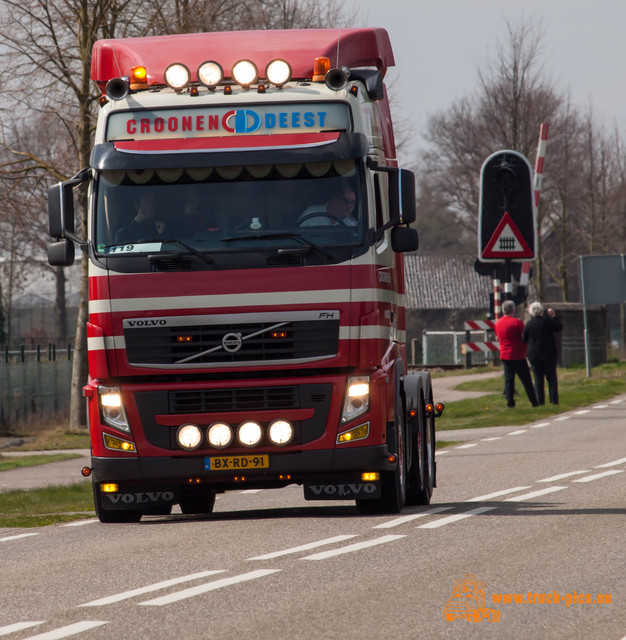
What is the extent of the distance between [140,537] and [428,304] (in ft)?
244

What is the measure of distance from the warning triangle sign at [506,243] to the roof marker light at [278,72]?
28.0ft

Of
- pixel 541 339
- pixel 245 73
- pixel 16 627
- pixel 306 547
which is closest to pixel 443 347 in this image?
pixel 541 339

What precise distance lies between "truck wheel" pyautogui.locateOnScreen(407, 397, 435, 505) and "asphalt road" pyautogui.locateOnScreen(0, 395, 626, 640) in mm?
190

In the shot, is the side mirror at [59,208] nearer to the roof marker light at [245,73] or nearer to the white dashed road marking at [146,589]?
the roof marker light at [245,73]

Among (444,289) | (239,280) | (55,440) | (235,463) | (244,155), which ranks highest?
(444,289)

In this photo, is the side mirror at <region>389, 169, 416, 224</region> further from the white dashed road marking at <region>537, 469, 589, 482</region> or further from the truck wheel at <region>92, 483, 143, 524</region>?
the white dashed road marking at <region>537, 469, 589, 482</region>

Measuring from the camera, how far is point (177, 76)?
1116 cm

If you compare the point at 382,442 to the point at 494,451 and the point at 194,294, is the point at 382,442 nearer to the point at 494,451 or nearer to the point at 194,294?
the point at 194,294

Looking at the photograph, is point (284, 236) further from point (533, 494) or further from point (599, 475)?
point (599, 475)

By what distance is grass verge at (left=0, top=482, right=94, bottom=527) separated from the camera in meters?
13.1

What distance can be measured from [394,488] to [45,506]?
198 inches

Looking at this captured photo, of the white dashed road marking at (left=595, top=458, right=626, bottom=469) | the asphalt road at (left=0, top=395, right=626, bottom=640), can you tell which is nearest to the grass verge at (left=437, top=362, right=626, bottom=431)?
the white dashed road marking at (left=595, top=458, right=626, bottom=469)

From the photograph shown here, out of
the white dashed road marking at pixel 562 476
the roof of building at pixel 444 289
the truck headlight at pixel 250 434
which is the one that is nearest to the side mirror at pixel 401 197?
the truck headlight at pixel 250 434

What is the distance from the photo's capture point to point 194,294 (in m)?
10.5
